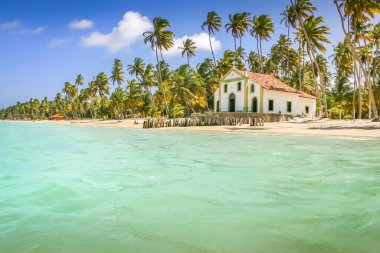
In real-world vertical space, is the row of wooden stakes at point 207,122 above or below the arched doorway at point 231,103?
below

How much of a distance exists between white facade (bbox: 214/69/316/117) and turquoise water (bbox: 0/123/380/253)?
96.8ft

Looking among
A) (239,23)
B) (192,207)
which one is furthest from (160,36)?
(192,207)

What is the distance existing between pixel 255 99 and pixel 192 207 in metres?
35.7

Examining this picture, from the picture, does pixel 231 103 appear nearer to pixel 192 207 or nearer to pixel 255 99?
pixel 255 99

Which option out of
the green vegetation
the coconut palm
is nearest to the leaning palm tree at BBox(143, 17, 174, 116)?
the green vegetation

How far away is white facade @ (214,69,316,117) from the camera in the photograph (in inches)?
1577

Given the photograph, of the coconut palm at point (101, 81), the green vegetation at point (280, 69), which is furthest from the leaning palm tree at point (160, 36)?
the coconut palm at point (101, 81)

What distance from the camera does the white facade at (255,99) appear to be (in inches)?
1577

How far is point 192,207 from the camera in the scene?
594cm

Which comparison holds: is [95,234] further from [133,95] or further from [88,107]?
[88,107]

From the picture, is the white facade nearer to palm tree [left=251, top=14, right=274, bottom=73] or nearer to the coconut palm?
palm tree [left=251, top=14, right=274, bottom=73]

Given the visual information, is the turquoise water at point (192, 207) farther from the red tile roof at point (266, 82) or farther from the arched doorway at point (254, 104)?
the red tile roof at point (266, 82)

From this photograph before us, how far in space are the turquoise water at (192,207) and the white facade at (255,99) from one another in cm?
2950

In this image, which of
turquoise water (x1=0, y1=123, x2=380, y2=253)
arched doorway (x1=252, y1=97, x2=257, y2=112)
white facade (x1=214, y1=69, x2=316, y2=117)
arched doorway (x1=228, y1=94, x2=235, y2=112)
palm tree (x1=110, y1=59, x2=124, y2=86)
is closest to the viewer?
turquoise water (x1=0, y1=123, x2=380, y2=253)
